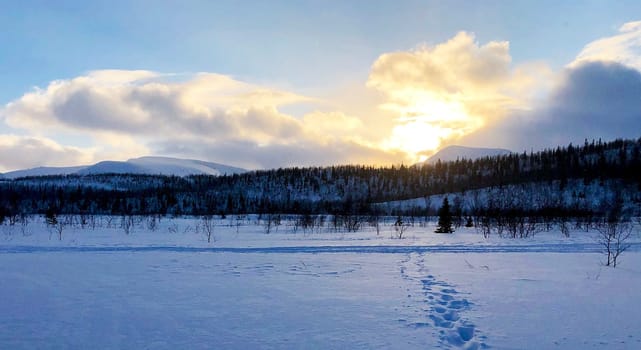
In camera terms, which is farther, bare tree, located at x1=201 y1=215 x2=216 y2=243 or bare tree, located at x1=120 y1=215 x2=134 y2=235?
bare tree, located at x1=120 y1=215 x2=134 y2=235

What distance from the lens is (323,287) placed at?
780cm

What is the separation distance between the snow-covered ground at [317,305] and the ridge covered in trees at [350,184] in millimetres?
76420

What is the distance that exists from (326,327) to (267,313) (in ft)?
3.52

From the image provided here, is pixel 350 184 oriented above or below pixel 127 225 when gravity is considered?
above

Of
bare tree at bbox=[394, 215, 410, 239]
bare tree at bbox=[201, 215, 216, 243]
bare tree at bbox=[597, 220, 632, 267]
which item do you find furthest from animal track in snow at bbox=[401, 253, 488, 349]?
bare tree at bbox=[394, 215, 410, 239]

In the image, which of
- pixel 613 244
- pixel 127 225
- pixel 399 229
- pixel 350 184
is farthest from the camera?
pixel 350 184

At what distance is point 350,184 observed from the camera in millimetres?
134375

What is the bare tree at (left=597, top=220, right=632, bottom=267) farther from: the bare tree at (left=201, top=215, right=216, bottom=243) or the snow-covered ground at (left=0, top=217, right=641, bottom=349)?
the bare tree at (left=201, top=215, right=216, bottom=243)

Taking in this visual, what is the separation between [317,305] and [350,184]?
12848 cm

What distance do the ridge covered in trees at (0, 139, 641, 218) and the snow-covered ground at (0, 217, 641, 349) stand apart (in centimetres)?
7642

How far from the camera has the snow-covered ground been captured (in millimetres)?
4664

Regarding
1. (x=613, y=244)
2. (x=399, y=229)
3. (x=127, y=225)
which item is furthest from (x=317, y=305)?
(x=399, y=229)

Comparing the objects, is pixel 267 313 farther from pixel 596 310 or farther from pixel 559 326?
pixel 596 310

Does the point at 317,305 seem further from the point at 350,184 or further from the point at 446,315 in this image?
the point at 350,184
